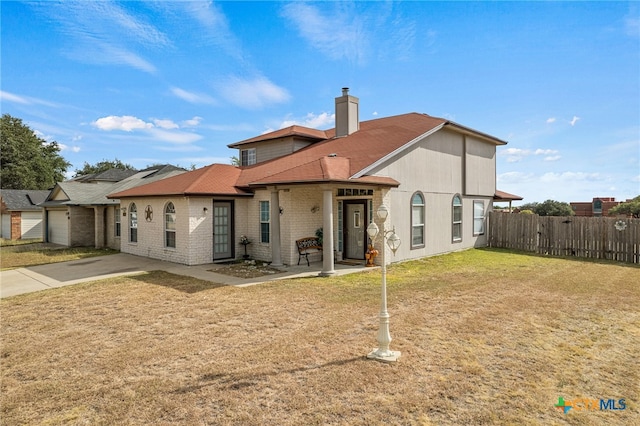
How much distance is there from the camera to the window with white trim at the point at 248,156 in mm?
19234

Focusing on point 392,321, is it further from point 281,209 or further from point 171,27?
point 171,27

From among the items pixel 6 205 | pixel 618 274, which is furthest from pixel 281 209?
pixel 6 205

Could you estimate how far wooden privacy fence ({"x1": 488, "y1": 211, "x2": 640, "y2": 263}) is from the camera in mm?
14125

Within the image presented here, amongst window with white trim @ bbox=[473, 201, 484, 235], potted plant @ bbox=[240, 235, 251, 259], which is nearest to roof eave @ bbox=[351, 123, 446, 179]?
window with white trim @ bbox=[473, 201, 484, 235]

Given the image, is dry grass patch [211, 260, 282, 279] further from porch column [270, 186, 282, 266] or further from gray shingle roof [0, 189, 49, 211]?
gray shingle roof [0, 189, 49, 211]

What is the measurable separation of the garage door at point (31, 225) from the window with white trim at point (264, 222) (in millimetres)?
26051

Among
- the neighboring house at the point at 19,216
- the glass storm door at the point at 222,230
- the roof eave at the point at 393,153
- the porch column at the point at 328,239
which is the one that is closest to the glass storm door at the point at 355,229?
the roof eave at the point at 393,153

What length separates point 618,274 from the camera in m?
11.3

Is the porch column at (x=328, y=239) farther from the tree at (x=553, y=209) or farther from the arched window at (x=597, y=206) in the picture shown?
the arched window at (x=597, y=206)

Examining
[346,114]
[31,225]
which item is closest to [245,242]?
[346,114]

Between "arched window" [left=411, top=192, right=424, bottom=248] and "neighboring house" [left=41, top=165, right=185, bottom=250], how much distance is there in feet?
45.0

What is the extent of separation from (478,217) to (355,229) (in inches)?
313

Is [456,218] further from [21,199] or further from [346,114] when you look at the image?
[21,199]

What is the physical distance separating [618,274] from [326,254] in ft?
30.2
